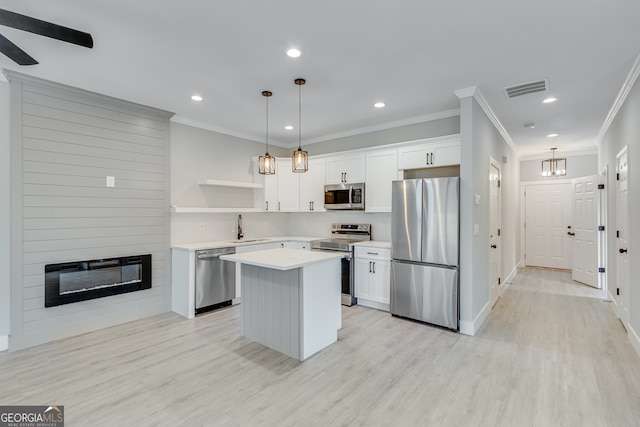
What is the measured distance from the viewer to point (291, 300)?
9.72 feet

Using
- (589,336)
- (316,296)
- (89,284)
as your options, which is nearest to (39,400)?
(89,284)

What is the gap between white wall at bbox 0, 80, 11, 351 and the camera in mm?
3068

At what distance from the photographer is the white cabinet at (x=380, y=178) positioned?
4.55 m

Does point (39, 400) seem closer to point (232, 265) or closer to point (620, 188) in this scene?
point (232, 265)

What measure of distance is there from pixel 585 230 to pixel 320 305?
19.7 feet

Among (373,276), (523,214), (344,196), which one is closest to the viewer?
(373,276)

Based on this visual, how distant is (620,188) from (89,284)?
6553 mm

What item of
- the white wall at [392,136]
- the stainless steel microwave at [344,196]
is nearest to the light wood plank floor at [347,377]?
the stainless steel microwave at [344,196]

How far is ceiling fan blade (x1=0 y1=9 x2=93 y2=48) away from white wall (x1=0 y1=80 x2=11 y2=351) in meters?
1.74

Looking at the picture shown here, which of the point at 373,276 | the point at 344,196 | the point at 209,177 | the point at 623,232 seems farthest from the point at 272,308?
the point at 623,232

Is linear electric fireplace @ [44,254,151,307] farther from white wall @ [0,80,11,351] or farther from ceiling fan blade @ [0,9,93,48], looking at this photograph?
ceiling fan blade @ [0,9,93,48]

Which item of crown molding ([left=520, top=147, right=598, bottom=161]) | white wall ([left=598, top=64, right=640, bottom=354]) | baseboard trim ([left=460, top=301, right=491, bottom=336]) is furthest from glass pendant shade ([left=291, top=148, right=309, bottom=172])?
crown molding ([left=520, top=147, right=598, bottom=161])

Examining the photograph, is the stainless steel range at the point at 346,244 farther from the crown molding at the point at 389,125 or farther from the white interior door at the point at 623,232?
the white interior door at the point at 623,232

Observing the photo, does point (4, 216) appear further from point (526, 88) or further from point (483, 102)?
point (526, 88)
